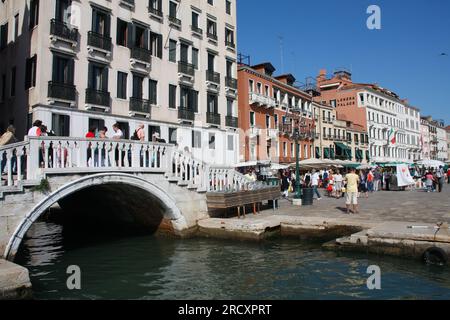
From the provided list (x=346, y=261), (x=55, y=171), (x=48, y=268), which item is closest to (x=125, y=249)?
(x=48, y=268)

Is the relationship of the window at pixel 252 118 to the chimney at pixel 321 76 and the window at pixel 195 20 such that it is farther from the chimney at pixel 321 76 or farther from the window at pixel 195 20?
the chimney at pixel 321 76

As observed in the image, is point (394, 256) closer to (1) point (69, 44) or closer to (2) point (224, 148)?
(1) point (69, 44)

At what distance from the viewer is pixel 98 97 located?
1961cm

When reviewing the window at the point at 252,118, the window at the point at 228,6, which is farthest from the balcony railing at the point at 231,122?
the window at the point at 228,6

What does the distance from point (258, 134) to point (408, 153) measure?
5034 centimetres

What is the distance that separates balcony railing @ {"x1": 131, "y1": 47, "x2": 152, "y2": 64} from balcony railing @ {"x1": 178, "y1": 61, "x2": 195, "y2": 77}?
2.67 metres

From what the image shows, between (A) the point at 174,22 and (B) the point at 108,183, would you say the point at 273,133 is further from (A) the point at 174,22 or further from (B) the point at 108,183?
(B) the point at 108,183

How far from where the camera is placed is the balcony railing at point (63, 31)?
17750 mm

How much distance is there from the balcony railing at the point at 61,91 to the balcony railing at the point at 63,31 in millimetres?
2405

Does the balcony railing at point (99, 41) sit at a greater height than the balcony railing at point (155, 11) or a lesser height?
lesser

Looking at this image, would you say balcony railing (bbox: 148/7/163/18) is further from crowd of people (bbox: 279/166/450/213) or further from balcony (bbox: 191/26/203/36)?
crowd of people (bbox: 279/166/450/213)

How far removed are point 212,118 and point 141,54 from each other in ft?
25.8

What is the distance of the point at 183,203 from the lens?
12.9m

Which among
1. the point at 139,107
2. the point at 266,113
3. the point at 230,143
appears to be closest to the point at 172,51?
the point at 139,107
